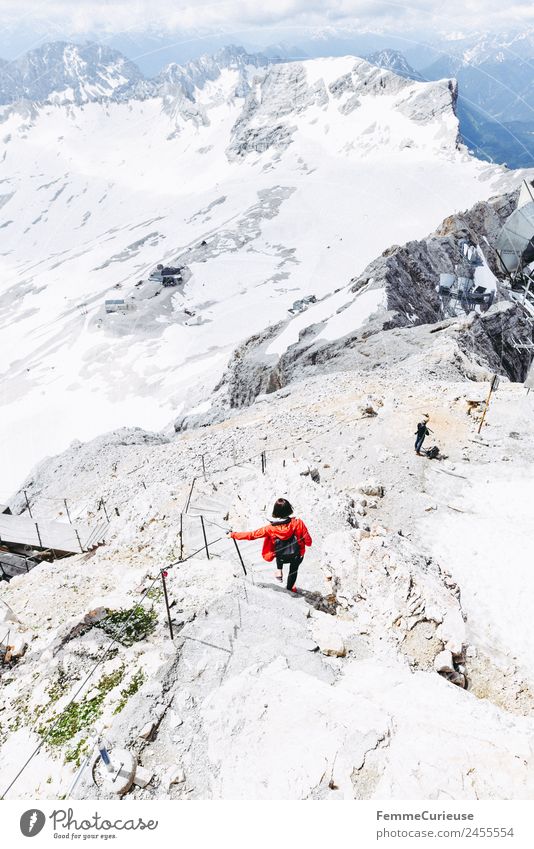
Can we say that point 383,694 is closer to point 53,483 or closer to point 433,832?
point 433,832

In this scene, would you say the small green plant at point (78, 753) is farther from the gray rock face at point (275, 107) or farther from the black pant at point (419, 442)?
the gray rock face at point (275, 107)

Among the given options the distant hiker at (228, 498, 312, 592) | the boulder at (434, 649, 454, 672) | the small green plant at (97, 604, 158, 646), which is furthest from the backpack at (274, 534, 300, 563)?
the boulder at (434, 649, 454, 672)

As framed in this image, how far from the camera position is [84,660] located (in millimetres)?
7406

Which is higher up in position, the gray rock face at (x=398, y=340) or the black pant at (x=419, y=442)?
the black pant at (x=419, y=442)

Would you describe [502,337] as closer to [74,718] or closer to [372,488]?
[372,488]

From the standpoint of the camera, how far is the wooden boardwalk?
1514 centimetres

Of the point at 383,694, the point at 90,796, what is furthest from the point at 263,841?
the point at 383,694

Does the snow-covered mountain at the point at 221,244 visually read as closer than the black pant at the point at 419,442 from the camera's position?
No

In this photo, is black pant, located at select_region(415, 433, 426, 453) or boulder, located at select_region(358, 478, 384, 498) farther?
black pant, located at select_region(415, 433, 426, 453)

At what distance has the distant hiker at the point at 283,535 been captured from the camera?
28.3 ft

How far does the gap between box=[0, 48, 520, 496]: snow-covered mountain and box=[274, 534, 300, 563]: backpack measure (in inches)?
1476

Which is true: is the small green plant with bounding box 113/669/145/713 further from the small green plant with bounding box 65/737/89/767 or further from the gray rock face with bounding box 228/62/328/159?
the gray rock face with bounding box 228/62/328/159

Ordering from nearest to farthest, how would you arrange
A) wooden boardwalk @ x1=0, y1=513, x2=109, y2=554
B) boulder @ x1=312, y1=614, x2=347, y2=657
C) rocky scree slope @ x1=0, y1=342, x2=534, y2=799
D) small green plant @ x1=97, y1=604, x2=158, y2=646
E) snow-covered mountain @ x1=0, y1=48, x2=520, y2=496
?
rocky scree slope @ x1=0, y1=342, x2=534, y2=799 → boulder @ x1=312, y1=614, x2=347, y2=657 → small green plant @ x1=97, y1=604, x2=158, y2=646 → wooden boardwalk @ x1=0, y1=513, x2=109, y2=554 → snow-covered mountain @ x1=0, y1=48, x2=520, y2=496

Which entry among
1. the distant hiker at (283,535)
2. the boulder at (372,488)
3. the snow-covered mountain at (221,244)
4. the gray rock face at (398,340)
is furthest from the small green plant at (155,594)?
the snow-covered mountain at (221,244)
